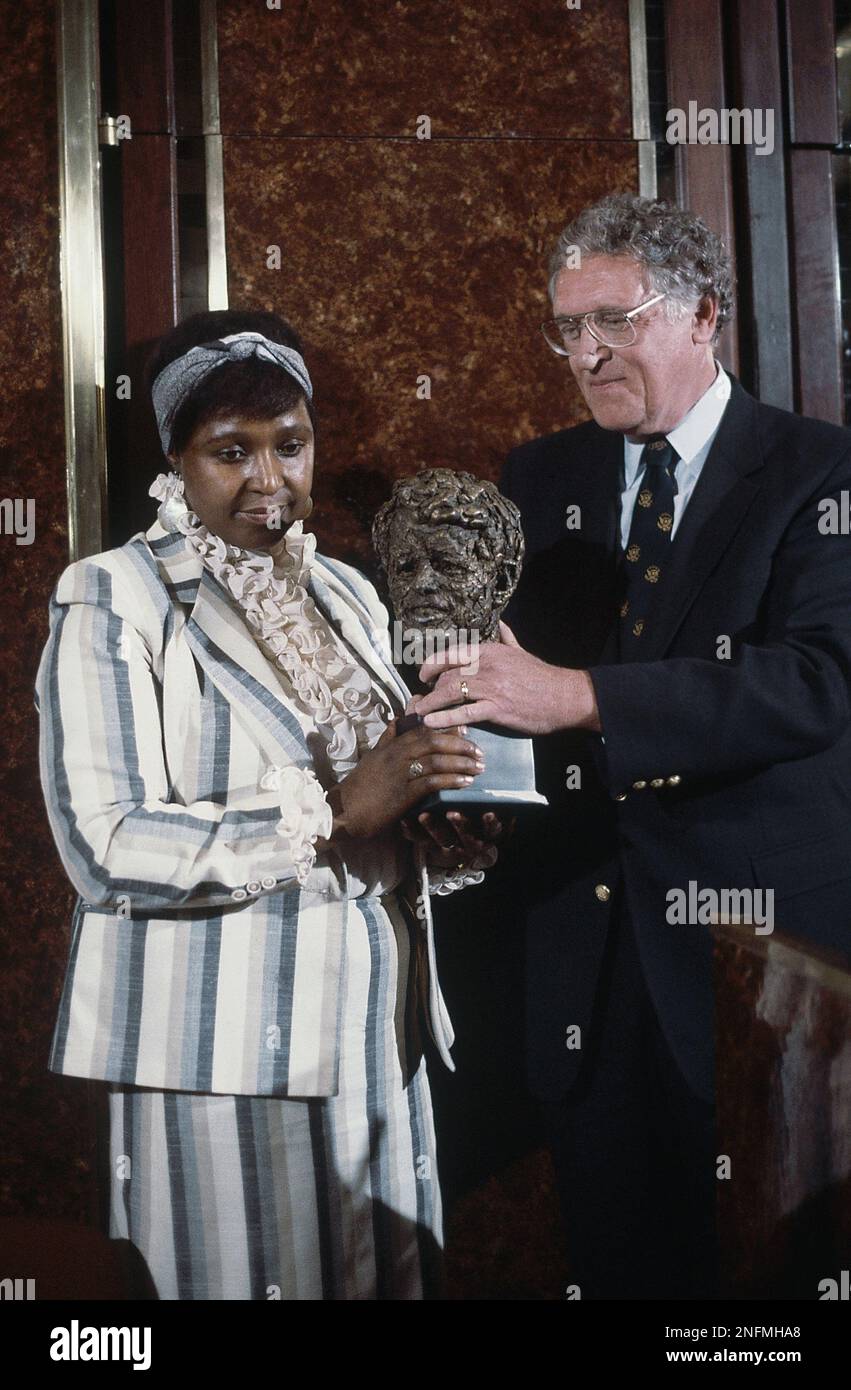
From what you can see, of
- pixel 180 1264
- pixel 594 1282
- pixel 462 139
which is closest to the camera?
pixel 180 1264

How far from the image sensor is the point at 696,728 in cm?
196

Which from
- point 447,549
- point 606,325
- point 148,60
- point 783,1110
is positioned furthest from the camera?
point 148,60

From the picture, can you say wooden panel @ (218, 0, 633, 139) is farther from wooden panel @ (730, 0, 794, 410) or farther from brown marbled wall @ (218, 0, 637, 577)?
wooden panel @ (730, 0, 794, 410)

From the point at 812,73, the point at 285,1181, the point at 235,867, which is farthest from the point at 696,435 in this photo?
the point at 285,1181

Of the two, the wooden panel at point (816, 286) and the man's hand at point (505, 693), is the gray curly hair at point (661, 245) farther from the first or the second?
the man's hand at point (505, 693)

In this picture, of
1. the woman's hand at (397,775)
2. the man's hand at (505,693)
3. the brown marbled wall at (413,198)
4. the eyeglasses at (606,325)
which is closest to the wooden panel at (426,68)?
the brown marbled wall at (413,198)

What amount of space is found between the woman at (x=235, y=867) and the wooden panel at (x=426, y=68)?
552mm

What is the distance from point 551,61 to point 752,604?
3.74 feet

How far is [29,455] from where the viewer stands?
2.30 meters

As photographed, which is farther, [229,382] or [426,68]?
[426,68]

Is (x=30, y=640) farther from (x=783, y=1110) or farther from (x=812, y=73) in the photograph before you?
(x=812, y=73)

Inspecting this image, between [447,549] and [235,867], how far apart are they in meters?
0.59
